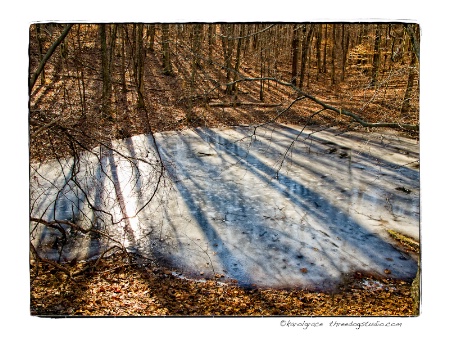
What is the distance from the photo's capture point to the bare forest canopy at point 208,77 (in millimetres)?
2377

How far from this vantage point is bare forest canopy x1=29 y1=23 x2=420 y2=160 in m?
2.38

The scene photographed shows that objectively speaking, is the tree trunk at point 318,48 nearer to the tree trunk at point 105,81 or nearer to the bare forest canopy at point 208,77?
the bare forest canopy at point 208,77

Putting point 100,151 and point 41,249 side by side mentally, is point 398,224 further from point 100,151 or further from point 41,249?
point 41,249

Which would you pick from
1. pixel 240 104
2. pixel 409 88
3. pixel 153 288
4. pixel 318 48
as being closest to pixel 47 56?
pixel 240 104

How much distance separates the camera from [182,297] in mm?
2453

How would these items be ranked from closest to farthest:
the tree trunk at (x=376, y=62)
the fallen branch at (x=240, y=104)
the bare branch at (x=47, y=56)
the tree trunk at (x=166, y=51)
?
the bare branch at (x=47, y=56), the tree trunk at (x=166, y=51), the tree trunk at (x=376, y=62), the fallen branch at (x=240, y=104)

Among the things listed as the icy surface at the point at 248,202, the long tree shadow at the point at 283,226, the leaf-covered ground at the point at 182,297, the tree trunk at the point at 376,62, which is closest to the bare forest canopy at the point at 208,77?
the tree trunk at the point at 376,62

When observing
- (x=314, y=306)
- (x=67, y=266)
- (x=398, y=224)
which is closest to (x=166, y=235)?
(x=67, y=266)

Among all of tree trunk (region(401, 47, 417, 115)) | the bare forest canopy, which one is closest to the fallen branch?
the bare forest canopy

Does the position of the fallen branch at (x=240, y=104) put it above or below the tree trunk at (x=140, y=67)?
below

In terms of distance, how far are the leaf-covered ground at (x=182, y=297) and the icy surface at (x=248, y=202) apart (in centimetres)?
10

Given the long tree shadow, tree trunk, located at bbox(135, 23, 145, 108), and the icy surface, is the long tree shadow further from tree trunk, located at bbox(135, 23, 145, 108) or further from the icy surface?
tree trunk, located at bbox(135, 23, 145, 108)

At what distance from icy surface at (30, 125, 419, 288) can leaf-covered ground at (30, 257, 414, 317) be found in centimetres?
10

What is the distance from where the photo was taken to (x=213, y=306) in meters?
2.44
